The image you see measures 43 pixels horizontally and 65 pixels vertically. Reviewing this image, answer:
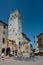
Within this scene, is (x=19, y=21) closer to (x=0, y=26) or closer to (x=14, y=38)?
(x=14, y=38)

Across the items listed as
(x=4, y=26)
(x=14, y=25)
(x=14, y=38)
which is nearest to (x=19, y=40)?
(x=14, y=38)

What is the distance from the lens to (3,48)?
5150 centimetres

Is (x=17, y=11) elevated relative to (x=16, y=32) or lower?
elevated

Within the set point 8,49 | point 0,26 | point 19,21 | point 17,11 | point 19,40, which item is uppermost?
point 17,11

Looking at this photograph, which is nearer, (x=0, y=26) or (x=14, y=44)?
(x=0, y=26)

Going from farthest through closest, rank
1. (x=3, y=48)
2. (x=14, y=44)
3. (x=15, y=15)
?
(x=15, y=15), (x=14, y=44), (x=3, y=48)

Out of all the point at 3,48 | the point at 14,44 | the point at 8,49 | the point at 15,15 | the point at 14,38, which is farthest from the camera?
the point at 15,15

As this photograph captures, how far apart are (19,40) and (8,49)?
10027mm

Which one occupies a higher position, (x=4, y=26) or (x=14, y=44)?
(x=4, y=26)

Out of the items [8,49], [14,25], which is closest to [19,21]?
[14,25]

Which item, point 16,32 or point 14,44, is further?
point 16,32

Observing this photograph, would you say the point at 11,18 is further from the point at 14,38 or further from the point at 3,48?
the point at 3,48

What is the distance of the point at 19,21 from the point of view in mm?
67250

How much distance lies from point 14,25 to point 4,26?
11.2 meters
